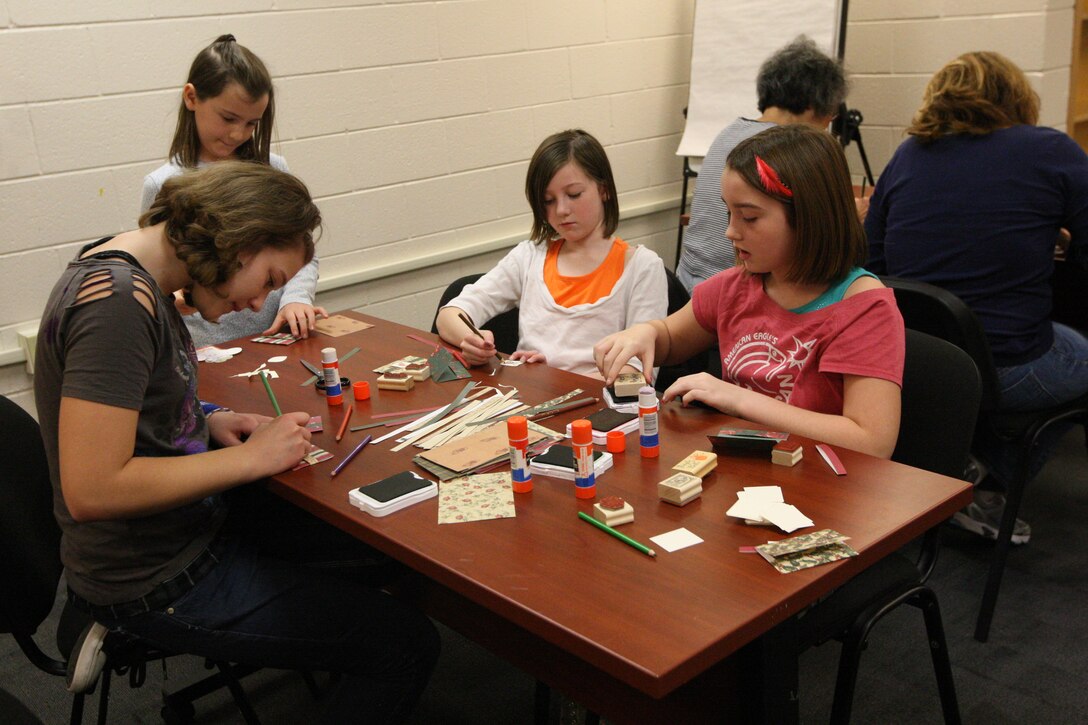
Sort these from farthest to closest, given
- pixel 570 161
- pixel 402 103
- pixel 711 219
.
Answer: pixel 402 103 < pixel 711 219 < pixel 570 161

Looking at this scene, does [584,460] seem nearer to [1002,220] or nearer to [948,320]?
[948,320]

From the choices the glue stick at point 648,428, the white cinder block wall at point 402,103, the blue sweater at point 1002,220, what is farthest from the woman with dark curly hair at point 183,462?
the blue sweater at point 1002,220

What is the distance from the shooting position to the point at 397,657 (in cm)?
161

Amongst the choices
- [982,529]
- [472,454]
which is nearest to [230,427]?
[472,454]

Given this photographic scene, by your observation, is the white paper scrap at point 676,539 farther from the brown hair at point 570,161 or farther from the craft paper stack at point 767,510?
the brown hair at point 570,161

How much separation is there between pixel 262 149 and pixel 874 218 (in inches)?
71.9

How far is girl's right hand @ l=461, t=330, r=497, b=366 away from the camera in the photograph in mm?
2086

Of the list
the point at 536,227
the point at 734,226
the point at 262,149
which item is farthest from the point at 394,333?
the point at 734,226

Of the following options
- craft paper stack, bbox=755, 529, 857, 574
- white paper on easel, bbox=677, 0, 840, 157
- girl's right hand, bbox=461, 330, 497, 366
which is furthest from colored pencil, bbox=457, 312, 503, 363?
white paper on easel, bbox=677, 0, 840, 157

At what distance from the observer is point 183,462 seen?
1.50 metres

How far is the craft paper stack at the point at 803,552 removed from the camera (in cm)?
120

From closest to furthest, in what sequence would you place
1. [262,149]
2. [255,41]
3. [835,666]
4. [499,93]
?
1. [835,666]
2. [262,149]
3. [255,41]
4. [499,93]

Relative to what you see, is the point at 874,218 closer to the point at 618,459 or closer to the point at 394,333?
the point at 394,333

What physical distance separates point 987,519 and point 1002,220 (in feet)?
3.04
